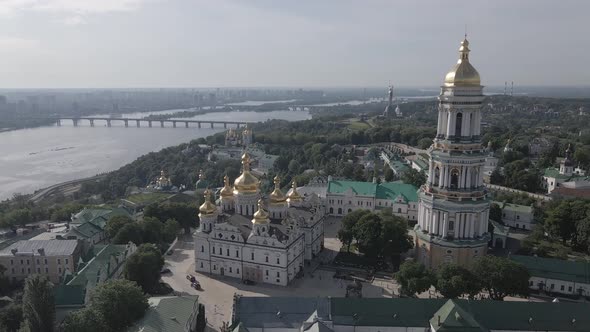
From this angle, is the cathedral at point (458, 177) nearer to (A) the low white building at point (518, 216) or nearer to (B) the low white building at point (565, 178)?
(A) the low white building at point (518, 216)

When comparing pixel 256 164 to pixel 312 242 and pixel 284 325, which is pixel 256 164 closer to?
pixel 312 242

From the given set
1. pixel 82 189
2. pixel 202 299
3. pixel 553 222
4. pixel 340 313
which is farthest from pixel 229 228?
pixel 82 189

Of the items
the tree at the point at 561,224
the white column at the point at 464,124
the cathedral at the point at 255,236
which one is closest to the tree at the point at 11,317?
the cathedral at the point at 255,236

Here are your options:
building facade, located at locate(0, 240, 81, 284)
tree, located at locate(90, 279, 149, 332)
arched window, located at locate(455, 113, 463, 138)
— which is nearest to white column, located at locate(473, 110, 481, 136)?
arched window, located at locate(455, 113, 463, 138)

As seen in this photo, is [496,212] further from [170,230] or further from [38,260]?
[38,260]

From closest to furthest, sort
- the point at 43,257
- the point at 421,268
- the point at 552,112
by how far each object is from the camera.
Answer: the point at 421,268
the point at 43,257
the point at 552,112

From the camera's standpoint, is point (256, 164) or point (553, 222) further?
point (256, 164)
